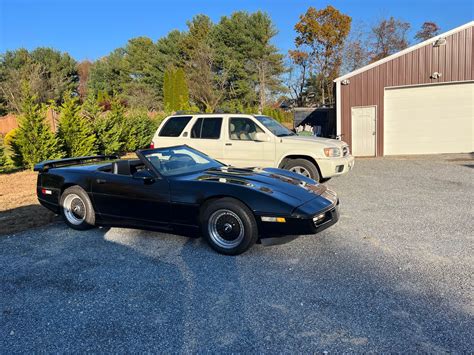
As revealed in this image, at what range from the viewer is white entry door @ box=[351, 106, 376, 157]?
14.7 metres

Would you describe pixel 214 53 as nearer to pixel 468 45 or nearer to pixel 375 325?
pixel 468 45

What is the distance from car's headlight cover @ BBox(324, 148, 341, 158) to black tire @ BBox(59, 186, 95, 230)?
15.7ft

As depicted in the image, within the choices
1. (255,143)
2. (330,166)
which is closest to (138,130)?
(255,143)

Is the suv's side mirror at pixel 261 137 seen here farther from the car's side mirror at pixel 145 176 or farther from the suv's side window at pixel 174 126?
the car's side mirror at pixel 145 176

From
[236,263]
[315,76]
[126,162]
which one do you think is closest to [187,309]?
[236,263]

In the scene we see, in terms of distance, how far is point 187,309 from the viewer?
3.08m

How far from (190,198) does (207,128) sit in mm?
4692

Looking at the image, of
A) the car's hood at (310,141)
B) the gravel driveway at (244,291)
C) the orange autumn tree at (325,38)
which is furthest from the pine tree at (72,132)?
the orange autumn tree at (325,38)

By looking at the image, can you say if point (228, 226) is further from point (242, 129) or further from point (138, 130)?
point (138, 130)

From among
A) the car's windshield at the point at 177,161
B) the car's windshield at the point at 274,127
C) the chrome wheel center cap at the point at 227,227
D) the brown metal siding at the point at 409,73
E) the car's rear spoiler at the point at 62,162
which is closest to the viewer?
the chrome wheel center cap at the point at 227,227

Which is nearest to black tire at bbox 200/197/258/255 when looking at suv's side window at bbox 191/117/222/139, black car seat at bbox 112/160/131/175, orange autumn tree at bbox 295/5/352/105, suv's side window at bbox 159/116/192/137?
black car seat at bbox 112/160/131/175

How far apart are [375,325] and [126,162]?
367 cm

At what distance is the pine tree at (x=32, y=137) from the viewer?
10922mm

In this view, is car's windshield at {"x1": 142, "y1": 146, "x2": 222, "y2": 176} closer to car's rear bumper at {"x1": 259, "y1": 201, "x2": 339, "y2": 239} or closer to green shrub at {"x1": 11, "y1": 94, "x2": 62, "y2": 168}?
car's rear bumper at {"x1": 259, "y1": 201, "x2": 339, "y2": 239}
